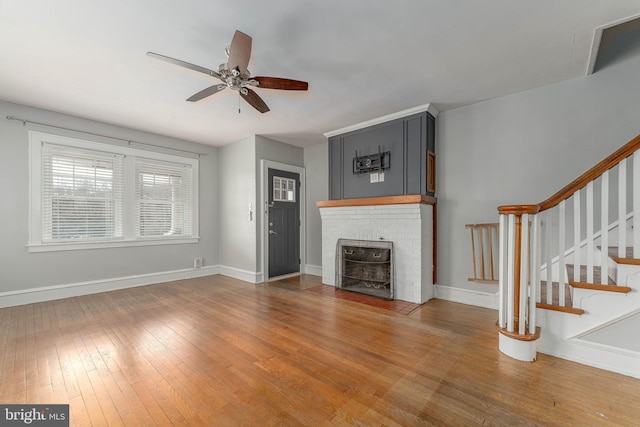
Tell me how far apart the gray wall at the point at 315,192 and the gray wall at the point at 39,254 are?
2.60 meters

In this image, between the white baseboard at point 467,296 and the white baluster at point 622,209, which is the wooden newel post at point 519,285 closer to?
the white baluster at point 622,209

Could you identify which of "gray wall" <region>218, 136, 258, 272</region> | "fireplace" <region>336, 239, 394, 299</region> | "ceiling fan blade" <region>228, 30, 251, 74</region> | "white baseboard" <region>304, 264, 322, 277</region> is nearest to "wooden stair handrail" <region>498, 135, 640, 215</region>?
"fireplace" <region>336, 239, 394, 299</region>

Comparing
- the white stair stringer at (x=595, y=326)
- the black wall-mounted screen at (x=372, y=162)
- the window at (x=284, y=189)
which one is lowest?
the white stair stringer at (x=595, y=326)

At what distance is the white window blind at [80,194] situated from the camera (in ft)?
12.3

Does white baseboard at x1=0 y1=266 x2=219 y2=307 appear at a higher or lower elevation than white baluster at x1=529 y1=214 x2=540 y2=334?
lower

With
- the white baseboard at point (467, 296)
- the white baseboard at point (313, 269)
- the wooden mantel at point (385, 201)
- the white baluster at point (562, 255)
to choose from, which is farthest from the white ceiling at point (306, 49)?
the white baseboard at point (313, 269)

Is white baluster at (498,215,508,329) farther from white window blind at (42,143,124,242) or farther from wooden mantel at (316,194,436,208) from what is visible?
white window blind at (42,143,124,242)

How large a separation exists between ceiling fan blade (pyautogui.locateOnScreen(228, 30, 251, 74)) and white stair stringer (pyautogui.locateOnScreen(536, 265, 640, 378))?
10.7 ft

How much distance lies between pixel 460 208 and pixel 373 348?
2.35m

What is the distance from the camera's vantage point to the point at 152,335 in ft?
8.54

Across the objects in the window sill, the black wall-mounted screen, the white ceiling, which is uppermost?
the white ceiling

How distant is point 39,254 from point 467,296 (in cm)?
599

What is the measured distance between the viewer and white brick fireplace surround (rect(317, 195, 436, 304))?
138 inches

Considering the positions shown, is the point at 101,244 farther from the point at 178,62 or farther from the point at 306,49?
the point at 306,49
